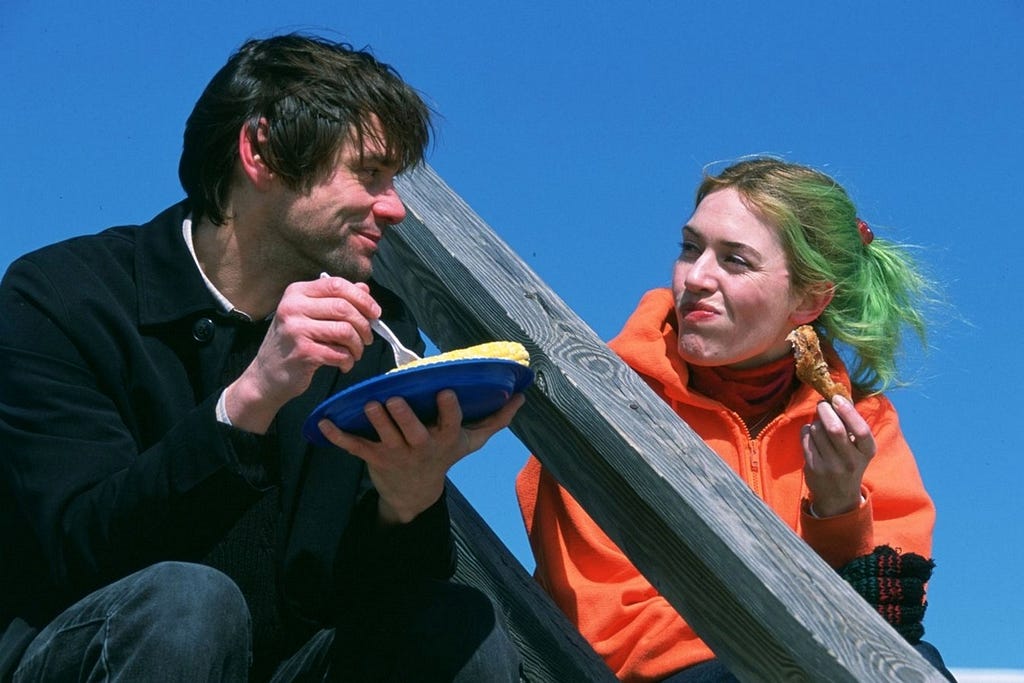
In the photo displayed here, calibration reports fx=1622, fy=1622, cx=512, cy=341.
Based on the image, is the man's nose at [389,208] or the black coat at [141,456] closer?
the black coat at [141,456]

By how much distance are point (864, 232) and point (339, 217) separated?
60.1 inches

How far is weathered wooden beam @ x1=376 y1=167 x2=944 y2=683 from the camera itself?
237cm

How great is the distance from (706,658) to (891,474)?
2.22 ft

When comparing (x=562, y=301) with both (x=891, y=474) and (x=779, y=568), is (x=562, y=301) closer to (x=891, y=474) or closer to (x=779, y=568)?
(x=779, y=568)

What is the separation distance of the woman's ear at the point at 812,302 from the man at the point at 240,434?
1.09m

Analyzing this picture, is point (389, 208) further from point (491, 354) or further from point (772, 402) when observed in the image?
point (772, 402)

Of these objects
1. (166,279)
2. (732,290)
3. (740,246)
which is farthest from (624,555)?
(166,279)

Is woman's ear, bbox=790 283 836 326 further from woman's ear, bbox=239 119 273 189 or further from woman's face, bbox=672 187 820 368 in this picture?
woman's ear, bbox=239 119 273 189

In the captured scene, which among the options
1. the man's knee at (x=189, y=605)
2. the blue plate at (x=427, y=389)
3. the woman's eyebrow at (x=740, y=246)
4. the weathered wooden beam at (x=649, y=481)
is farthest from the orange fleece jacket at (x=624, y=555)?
the man's knee at (x=189, y=605)

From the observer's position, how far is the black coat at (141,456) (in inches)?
99.9

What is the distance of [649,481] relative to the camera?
2578 millimetres

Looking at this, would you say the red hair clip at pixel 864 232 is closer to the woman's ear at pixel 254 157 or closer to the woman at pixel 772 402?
the woman at pixel 772 402

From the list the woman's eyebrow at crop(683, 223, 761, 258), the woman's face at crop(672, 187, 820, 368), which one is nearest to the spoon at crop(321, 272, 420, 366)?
the woman's face at crop(672, 187, 820, 368)

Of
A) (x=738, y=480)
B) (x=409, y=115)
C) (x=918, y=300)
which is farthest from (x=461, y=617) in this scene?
(x=918, y=300)
